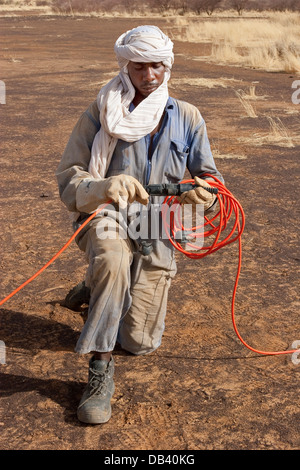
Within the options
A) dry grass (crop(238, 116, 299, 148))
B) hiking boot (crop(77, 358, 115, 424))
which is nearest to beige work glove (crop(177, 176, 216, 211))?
hiking boot (crop(77, 358, 115, 424))

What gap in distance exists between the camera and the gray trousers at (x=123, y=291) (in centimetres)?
325

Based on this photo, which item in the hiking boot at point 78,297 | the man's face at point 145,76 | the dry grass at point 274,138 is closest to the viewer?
the man's face at point 145,76

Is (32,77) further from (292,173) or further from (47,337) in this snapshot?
(47,337)

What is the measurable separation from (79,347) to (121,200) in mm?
719

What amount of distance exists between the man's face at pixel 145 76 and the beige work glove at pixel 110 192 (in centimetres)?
64

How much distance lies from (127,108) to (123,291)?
1.01 meters

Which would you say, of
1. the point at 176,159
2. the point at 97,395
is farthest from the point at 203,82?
the point at 97,395

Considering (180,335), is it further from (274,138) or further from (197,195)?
(274,138)

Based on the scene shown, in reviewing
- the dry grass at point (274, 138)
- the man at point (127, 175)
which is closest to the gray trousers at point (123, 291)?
the man at point (127, 175)

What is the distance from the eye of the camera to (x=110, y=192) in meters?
3.18

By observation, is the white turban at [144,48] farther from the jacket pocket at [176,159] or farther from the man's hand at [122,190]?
the man's hand at [122,190]

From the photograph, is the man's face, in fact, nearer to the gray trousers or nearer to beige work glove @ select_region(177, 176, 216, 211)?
beige work glove @ select_region(177, 176, 216, 211)

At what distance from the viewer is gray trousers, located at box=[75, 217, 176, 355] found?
3.25 metres
